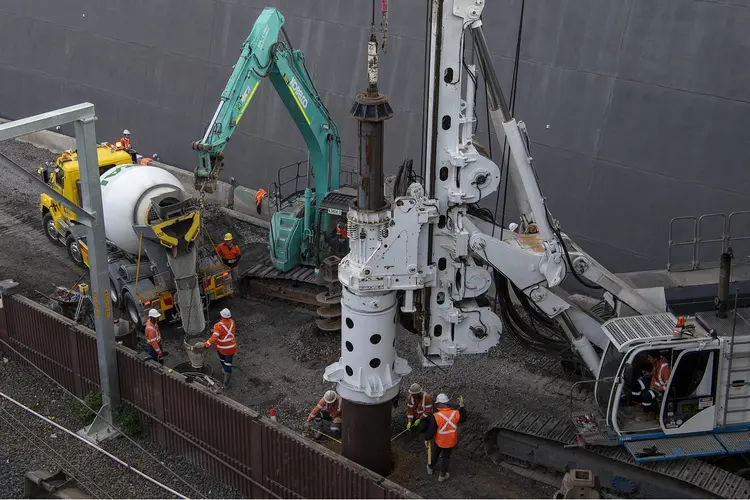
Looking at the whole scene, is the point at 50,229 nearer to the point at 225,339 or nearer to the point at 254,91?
the point at 254,91

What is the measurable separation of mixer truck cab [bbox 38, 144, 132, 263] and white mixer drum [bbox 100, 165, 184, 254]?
1259 millimetres

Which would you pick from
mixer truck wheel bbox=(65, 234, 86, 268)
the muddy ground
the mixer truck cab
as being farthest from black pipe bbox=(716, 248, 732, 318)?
mixer truck wheel bbox=(65, 234, 86, 268)

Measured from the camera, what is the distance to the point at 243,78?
14578 millimetres

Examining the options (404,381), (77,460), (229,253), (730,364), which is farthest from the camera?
(229,253)

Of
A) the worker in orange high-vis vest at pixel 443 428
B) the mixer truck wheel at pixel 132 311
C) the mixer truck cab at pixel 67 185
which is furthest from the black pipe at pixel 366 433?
the mixer truck cab at pixel 67 185

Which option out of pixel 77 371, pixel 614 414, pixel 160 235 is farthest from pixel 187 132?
pixel 614 414

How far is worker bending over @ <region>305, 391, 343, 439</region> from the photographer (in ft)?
40.6

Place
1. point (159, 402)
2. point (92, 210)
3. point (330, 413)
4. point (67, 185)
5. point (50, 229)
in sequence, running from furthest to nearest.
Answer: point (50, 229)
point (67, 185)
point (330, 413)
point (159, 402)
point (92, 210)

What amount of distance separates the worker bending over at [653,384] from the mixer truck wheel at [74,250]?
1089cm

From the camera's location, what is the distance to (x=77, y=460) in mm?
12188

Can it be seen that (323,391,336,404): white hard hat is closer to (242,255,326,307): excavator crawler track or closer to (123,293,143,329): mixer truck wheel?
(242,255,326,307): excavator crawler track

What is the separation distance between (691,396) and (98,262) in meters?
7.66

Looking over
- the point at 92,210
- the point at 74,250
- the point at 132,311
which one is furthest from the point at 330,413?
the point at 74,250

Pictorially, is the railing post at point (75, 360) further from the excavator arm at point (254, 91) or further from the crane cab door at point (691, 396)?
the crane cab door at point (691, 396)
